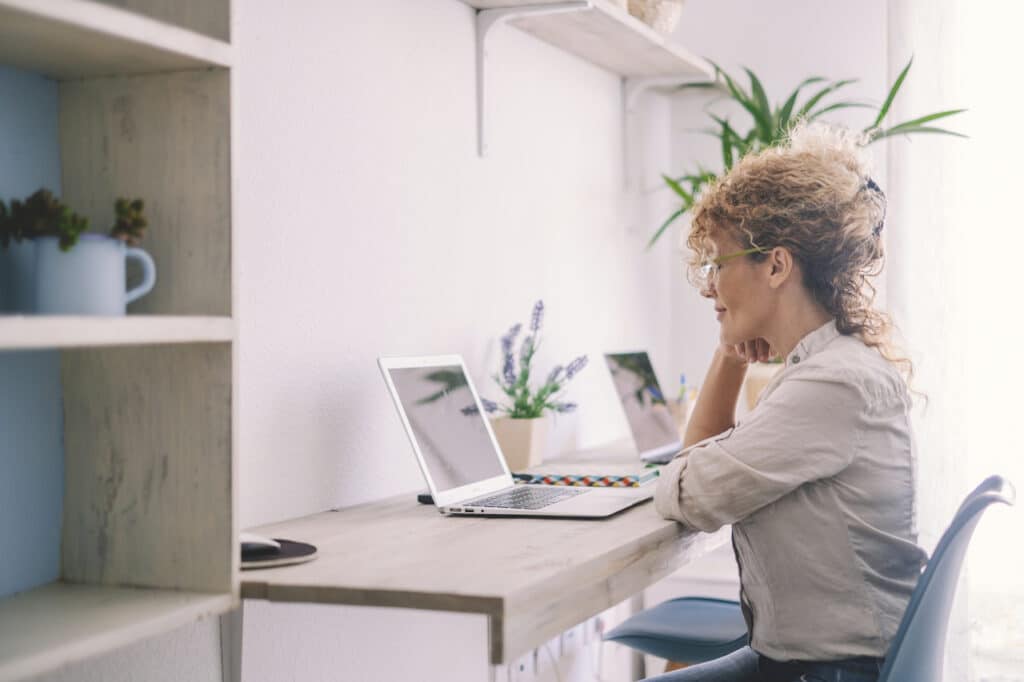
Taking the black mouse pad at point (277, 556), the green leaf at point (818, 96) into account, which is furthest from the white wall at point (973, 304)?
the black mouse pad at point (277, 556)

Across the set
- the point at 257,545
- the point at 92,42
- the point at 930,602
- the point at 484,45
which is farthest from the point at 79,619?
the point at 484,45

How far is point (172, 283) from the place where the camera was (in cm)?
127

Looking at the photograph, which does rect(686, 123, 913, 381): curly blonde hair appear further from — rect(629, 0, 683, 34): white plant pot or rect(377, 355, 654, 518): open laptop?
rect(629, 0, 683, 34): white plant pot

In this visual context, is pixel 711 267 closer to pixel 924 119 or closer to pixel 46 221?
pixel 46 221

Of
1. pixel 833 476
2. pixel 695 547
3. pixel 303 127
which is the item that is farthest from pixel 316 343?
pixel 833 476

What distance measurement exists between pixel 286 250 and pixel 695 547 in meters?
0.77

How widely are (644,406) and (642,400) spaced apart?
15mm

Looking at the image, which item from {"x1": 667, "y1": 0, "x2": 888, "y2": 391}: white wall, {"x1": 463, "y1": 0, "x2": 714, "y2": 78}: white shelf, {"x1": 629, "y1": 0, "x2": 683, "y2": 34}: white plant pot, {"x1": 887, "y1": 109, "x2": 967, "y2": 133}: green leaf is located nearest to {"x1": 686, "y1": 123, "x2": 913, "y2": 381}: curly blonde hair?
{"x1": 463, "y1": 0, "x2": 714, "y2": 78}: white shelf

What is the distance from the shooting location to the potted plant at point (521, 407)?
227 centimetres

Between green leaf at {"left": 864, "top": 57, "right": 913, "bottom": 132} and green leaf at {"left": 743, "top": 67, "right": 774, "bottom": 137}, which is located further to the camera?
green leaf at {"left": 743, "top": 67, "right": 774, "bottom": 137}

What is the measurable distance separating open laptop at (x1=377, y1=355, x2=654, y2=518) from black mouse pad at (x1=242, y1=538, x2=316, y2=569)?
361 mm

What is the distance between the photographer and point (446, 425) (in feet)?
6.38

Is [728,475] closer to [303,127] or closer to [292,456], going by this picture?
[292,456]

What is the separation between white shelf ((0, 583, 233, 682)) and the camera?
101cm
